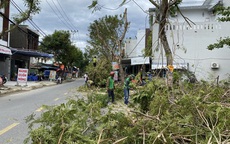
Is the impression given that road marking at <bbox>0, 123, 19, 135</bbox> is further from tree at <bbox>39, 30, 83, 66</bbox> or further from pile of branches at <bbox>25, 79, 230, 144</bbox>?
tree at <bbox>39, 30, 83, 66</bbox>

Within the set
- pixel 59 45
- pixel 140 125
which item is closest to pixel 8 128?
pixel 140 125

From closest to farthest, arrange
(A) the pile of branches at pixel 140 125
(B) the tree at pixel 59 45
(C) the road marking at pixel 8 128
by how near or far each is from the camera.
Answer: (A) the pile of branches at pixel 140 125
(C) the road marking at pixel 8 128
(B) the tree at pixel 59 45

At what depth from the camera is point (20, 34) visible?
41.7m

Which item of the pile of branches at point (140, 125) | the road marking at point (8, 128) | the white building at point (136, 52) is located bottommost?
the road marking at point (8, 128)

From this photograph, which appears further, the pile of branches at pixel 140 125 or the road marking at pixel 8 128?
the road marking at pixel 8 128

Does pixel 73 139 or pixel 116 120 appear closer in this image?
pixel 73 139

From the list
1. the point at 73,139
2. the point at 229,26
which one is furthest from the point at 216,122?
the point at 229,26

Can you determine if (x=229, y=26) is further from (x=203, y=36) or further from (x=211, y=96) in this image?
(x=211, y=96)

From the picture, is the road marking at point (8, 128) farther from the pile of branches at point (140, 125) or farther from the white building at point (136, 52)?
the white building at point (136, 52)

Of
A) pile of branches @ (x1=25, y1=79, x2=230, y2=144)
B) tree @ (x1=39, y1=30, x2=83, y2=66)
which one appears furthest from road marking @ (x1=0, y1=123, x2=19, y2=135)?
tree @ (x1=39, y1=30, x2=83, y2=66)

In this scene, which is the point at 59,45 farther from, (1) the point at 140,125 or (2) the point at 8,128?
(1) the point at 140,125

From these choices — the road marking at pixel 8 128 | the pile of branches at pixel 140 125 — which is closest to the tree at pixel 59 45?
the road marking at pixel 8 128

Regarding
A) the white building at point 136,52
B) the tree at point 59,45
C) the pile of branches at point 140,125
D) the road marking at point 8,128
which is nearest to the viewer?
the pile of branches at point 140,125

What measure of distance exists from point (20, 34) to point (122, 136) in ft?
134
